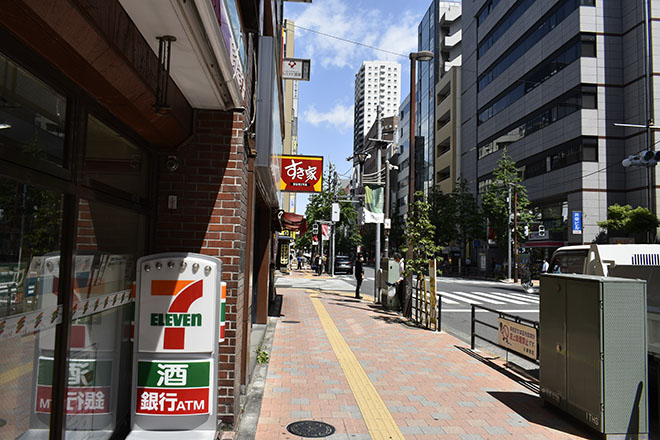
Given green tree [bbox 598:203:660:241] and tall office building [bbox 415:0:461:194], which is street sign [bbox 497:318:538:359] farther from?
tall office building [bbox 415:0:461:194]

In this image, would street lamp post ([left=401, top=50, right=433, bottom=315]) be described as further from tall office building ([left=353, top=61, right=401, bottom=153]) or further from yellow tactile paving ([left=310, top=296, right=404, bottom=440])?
tall office building ([left=353, top=61, right=401, bottom=153])

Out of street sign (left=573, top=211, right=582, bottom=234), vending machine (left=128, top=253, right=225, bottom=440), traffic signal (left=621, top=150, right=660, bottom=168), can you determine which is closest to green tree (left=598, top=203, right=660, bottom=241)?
street sign (left=573, top=211, right=582, bottom=234)

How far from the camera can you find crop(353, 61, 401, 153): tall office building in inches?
7470

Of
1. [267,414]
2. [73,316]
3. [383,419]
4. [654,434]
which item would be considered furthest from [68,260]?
[654,434]

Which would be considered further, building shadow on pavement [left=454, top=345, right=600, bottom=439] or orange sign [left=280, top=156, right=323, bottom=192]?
orange sign [left=280, top=156, right=323, bottom=192]

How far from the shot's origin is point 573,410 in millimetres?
4984

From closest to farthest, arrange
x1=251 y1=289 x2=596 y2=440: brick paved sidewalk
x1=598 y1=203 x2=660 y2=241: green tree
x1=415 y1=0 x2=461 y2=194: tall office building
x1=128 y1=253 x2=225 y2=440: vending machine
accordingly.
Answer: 1. x1=128 y1=253 x2=225 y2=440: vending machine
2. x1=251 y1=289 x2=596 y2=440: brick paved sidewalk
3. x1=598 y1=203 x2=660 y2=241: green tree
4. x1=415 y1=0 x2=461 y2=194: tall office building

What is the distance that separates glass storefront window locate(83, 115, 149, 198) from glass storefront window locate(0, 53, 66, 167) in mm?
382

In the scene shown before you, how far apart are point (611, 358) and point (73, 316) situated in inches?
194

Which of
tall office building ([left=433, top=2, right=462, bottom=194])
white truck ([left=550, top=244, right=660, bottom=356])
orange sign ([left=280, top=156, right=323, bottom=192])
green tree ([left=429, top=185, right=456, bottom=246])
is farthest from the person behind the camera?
tall office building ([left=433, top=2, right=462, bottom=194])

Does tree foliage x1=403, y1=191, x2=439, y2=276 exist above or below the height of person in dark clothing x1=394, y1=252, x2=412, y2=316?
above

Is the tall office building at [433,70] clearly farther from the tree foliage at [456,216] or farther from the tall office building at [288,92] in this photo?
the tall office building at [288,92]

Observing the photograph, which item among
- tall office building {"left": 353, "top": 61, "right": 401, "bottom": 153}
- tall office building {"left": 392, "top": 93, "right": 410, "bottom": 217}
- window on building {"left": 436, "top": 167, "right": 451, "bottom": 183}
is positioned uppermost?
tall office building {"left": 353, "top": 61, "right": 401, "bottom": 153}

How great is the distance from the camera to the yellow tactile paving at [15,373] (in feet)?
7.98
